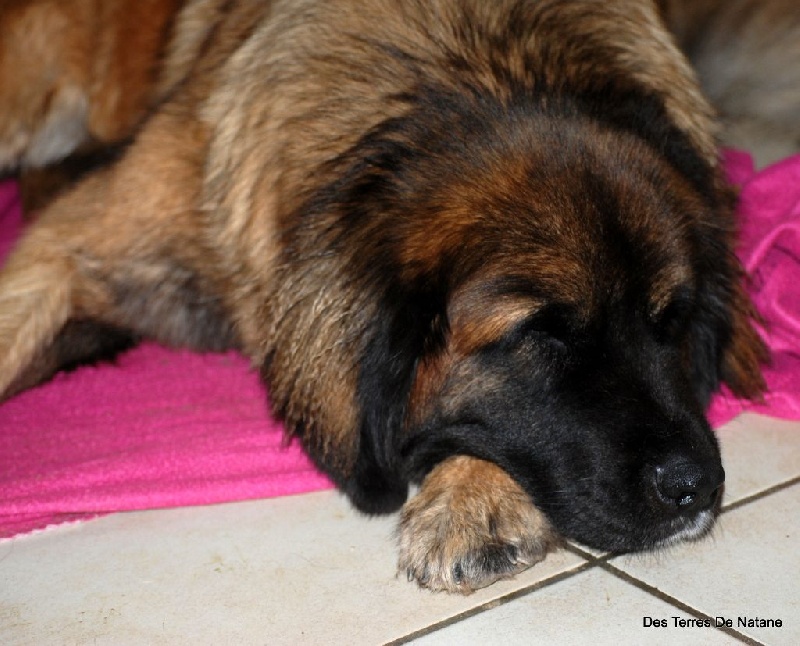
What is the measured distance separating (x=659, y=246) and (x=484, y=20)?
525 millimetres

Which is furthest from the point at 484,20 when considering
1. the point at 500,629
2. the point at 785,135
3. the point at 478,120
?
the point at 785,135

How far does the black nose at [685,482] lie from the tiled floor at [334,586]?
12 centimetres

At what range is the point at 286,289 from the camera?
1.86 metres

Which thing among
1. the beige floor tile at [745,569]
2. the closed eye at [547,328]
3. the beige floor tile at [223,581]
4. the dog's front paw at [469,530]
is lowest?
the beige floor tile at [223,581]

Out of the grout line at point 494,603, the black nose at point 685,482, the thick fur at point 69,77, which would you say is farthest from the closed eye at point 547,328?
the thick fur at point 69,77

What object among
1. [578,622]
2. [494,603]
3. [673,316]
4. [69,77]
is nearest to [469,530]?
[494,603]

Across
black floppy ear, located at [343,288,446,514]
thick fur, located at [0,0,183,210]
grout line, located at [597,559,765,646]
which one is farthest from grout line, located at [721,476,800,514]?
thick fur, located at [0,0,183,210]

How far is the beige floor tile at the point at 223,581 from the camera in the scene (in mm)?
1603

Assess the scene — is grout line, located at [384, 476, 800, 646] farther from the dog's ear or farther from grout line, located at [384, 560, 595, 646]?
the dog's ear

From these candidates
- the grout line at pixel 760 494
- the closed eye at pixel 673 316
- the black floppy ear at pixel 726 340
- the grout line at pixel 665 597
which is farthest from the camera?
the black floppy ear at pixel 726 340

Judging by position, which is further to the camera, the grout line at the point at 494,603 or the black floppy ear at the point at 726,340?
the black floppy ear at the point at 726,340

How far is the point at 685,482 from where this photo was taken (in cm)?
167

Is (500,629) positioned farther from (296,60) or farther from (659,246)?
(296,60)

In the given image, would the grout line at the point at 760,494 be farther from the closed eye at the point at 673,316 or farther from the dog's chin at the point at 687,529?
the closed eye at the point at 673,316
